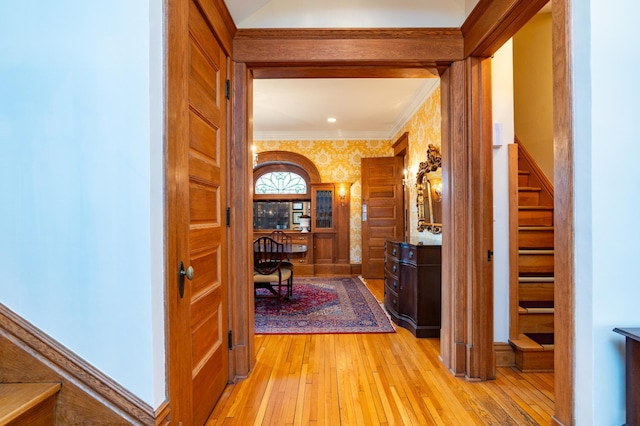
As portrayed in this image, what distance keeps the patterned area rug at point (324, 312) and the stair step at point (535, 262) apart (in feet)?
4.60

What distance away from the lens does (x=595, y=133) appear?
3.70 ft

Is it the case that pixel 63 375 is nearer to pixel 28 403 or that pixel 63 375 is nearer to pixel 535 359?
pixel 28 403

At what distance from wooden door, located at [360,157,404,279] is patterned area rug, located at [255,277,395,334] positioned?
0.72 metres

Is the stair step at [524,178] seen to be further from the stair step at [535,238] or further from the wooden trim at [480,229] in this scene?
the wooden trim at [480,229]

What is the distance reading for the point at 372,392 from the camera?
1944mm

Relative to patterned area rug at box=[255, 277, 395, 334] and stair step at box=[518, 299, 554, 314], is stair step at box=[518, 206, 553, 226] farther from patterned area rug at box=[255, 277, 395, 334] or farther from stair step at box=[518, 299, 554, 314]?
patterned area rug at box=[255, 277, 395, 334]

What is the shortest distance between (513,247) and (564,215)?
122 centimetres

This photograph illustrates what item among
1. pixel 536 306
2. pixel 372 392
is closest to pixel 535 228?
pixel 536 306

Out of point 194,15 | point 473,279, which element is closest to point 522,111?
point 473,279

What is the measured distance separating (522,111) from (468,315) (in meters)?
3.02

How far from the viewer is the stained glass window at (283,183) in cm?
642

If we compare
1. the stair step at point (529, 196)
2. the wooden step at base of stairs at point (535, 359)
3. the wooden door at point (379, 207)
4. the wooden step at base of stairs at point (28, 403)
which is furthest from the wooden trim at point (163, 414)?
the wooden door at point (379, 207)

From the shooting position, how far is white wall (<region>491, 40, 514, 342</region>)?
2.34m

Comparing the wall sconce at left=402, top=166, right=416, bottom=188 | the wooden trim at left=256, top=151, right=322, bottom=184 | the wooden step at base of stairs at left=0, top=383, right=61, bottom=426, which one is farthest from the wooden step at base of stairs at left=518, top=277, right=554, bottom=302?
the wooden trim at left=256, top=151, right=322, bottom=184
